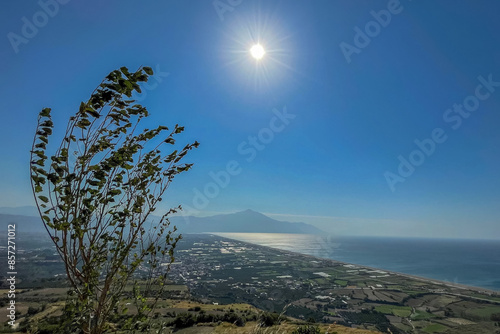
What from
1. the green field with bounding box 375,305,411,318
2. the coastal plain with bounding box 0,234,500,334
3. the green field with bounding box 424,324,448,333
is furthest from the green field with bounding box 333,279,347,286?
the green field with bounding box 424,324,448,333

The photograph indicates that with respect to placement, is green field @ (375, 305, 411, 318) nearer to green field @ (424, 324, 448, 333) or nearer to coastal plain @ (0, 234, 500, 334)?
coastal plain @ (0, 234, 500, 334)

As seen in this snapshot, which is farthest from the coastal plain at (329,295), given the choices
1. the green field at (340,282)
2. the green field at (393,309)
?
the green field at (340,282)

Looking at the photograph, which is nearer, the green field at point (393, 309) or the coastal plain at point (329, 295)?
the coastal plain at point (329, 295)

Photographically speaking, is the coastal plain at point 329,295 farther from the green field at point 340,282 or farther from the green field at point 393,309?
the green field at point 340,282

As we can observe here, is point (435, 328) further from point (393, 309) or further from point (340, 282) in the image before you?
point (340, 282)

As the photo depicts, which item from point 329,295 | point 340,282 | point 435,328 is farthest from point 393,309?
point 340,282

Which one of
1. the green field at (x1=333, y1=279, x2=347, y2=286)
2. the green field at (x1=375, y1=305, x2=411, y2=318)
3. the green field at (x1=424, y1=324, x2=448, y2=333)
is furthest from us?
the green field at (x1=333, y1=279, x2=347, y2=286)

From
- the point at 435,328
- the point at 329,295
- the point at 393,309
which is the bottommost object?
the point at 329,295

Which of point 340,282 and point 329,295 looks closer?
point 329,295

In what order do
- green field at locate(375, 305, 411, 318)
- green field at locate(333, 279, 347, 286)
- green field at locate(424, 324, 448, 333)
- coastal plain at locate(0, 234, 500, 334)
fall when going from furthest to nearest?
green field at locate(333, 279, 347, 286)
green field at locate(375, 305, 411, 318)
coastal plain at locate(0, 234, 500, 334)
green field at locate(424, 324, 448, 333)

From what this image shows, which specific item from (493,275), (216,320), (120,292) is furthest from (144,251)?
(493,275)

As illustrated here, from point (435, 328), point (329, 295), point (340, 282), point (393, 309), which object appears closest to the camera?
point (435, 328)

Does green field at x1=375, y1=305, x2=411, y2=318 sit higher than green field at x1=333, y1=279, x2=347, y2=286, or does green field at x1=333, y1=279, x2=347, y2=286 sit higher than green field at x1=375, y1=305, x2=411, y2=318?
green field at x1=375, y1=305, x2=411, y2=318
